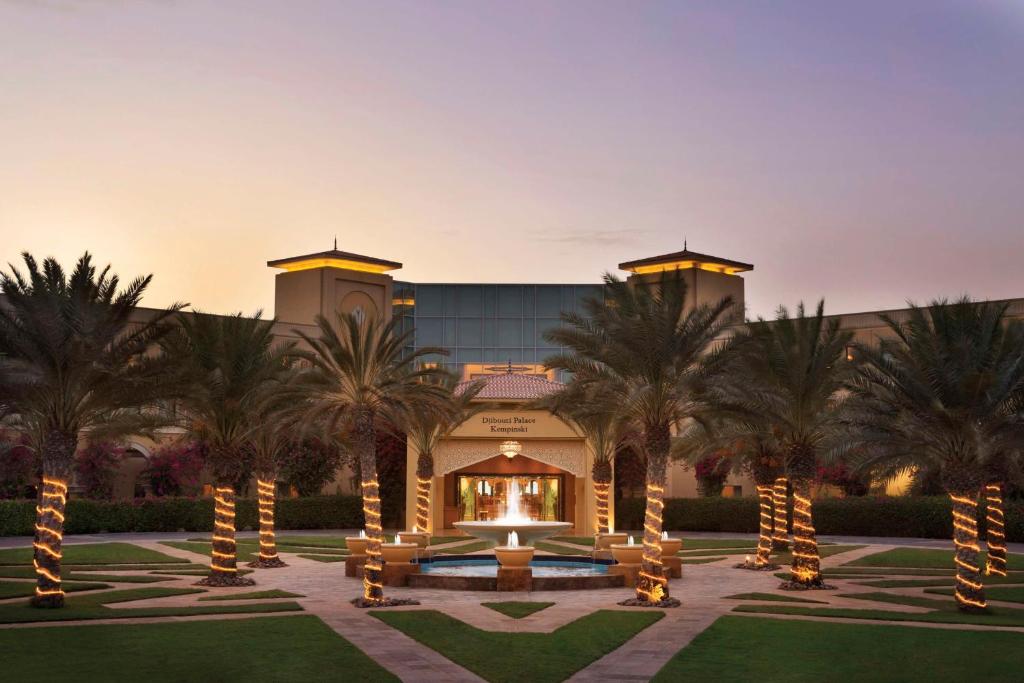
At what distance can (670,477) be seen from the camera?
185 feet

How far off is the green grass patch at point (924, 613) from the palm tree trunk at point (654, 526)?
1774 mm

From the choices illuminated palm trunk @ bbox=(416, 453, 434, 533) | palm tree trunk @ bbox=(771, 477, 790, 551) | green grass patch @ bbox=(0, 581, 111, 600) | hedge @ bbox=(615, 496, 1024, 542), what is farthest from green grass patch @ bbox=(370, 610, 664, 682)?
hedge @ bbox=(615, 496, 1024, 542)

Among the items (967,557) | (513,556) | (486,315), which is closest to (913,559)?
(967,557)

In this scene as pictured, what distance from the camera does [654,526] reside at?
25953mm

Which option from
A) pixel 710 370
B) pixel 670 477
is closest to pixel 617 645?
pixel 710 370

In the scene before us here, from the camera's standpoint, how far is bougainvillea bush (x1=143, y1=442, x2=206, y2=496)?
49.1 metres

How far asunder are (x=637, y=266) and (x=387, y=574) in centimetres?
3784

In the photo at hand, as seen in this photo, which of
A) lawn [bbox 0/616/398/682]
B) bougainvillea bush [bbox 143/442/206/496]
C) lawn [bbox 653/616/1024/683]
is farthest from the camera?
bougainvillea bush [bbox 143/442/206/496]

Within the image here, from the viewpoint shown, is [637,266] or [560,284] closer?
[637,266]

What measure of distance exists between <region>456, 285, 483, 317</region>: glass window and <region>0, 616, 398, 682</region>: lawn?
5977 cm

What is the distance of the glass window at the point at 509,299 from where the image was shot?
3214 inches

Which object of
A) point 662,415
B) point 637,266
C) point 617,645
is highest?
point 637,266

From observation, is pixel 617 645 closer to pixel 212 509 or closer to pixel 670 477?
pixel 212 509

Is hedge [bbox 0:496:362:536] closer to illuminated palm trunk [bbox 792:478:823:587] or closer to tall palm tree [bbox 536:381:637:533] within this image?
tall palm tree [bbox 536:381:637:533]
